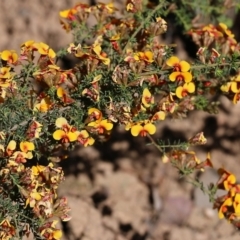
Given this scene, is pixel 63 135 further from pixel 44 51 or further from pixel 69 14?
pixel 69 14

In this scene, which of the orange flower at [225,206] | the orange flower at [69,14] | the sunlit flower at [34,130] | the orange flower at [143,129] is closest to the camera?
the sunlit flower at [34,130]

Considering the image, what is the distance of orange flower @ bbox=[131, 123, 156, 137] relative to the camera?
2131 millimetres

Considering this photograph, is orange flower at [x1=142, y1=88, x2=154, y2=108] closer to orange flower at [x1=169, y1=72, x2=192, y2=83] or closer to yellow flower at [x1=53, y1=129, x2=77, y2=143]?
orange flower at [x1=169, y1=72, x2=192, y2=83]

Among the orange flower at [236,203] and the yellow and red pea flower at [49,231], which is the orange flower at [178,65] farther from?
the yellow and red pea flower at [49,231]

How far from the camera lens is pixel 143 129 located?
84.4 inches

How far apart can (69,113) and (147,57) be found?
0.32 m

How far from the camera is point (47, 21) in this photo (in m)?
3.49

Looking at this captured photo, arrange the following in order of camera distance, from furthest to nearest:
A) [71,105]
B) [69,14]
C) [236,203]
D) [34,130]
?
1. [69,14]
2. [236,203]
3. [71,105]
4. [34,130]

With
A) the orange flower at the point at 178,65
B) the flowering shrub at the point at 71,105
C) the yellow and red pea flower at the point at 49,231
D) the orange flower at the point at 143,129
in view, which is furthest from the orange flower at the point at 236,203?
the yellow and red pea flower at the point at 49,231

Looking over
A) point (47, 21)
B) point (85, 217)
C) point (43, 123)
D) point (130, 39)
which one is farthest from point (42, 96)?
point (47, 21)

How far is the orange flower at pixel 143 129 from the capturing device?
213 cm

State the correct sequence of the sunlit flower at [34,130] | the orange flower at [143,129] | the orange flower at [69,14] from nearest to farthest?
the sunlit flower at [34,130] < the orange flower at [143,129] < the orange flower at [69,14]

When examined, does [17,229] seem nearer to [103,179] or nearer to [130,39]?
[130,39]

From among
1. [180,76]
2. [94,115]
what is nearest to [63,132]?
[94,115]
